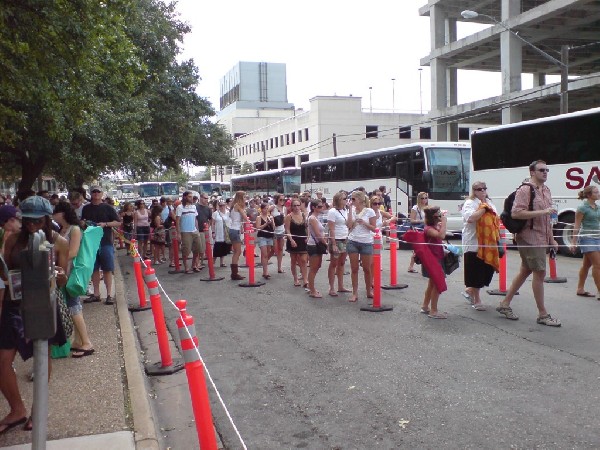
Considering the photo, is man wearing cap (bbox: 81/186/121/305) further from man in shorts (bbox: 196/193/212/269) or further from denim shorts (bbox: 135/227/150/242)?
denim shorts (bbox: 135/227/150/242)

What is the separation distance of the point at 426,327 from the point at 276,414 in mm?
3241

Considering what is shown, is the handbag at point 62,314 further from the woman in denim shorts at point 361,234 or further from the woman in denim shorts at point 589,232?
the woman in denim shorts at point 589,232

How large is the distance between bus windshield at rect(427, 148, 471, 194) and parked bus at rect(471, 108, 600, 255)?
2752 mm

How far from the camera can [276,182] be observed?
130 ft

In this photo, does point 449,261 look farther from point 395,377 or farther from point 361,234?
point 395,377

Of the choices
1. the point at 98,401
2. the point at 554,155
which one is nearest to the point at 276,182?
the point at 554,155

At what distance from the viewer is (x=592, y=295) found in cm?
922

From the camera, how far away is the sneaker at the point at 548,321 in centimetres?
734

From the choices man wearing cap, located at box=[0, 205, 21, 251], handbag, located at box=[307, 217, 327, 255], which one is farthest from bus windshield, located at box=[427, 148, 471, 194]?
man wearing cap, located at box=[0, 205, 21, 251]

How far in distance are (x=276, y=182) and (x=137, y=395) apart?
114ft

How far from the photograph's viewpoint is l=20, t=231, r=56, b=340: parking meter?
3047 millimetres

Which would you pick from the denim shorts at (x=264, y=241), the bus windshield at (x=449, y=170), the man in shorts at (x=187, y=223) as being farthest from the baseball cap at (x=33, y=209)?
the bus windshield at (x=449, y=170)

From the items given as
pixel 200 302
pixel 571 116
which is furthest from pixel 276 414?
pixel 571 116

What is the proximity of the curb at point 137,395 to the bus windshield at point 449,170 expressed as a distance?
15515 mm
